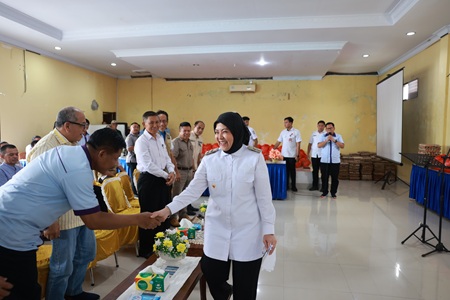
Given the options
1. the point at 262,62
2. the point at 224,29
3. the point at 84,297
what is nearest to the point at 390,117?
the point at 262,62

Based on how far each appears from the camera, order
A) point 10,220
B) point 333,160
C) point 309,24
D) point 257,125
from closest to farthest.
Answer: point 10,220 → point 309,24 → point 333,160 → point 257,125

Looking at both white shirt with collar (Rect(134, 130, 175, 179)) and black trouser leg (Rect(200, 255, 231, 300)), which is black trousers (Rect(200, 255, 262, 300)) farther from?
white shirt with collar (Rect(134, 130, 175, 179))

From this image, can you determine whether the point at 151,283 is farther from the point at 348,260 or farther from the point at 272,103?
the point at 272,103

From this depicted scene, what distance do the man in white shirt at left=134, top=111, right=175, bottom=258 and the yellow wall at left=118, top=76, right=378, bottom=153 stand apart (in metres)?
6.73

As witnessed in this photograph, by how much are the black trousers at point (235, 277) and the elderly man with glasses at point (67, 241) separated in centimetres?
99

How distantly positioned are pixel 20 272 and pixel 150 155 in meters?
1.99

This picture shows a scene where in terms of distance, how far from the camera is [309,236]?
417 centimetres

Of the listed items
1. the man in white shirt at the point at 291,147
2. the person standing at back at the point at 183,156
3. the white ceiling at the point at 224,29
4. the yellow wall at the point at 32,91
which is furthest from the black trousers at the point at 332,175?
the yellow wall at the point at 32,91

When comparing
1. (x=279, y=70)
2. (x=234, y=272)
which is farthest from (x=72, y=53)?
(x=234, y=272)

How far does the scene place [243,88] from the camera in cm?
977

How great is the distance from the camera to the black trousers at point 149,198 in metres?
3.38

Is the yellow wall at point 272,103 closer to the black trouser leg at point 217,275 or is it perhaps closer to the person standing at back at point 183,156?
the person standing at back at point 183,156

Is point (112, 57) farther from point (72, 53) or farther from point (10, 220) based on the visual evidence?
point (10, 220)

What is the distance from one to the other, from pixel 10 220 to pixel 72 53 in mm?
6858
